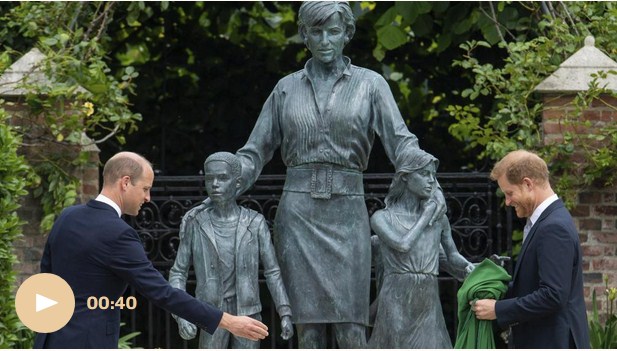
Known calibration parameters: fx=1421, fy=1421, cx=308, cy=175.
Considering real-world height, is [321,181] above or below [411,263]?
above

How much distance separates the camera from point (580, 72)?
893 cm

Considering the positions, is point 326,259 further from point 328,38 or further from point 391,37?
point 391,37

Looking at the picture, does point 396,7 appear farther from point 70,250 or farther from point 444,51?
point 70,250

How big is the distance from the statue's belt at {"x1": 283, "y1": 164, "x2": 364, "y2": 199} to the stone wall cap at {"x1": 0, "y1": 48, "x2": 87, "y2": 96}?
9.66 feet

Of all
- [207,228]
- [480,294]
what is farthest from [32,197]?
[480,294]

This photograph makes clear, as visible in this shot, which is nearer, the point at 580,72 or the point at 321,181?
the point at 321,181

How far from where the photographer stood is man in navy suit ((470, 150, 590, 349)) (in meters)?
5.65

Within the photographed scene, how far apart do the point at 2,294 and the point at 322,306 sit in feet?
7.72

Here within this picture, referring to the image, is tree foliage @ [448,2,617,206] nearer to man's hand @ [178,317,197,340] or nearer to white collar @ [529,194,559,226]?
white collar @ [529,194,559,226]

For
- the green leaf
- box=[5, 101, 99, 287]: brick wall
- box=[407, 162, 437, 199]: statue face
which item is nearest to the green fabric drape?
box=[407, 162, 437, 199]: statue face

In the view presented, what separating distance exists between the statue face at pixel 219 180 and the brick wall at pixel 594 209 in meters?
3.09

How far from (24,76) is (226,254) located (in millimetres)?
3063

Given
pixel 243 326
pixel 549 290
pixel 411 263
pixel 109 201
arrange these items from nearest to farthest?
pixel 549 290 < pixel 109 201 < pixel 243 326 < pixel 411 263

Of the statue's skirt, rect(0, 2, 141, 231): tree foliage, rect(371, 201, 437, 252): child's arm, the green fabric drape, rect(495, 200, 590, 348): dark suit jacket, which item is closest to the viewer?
rect(495, 200, 590, 348): dark suit jacket
